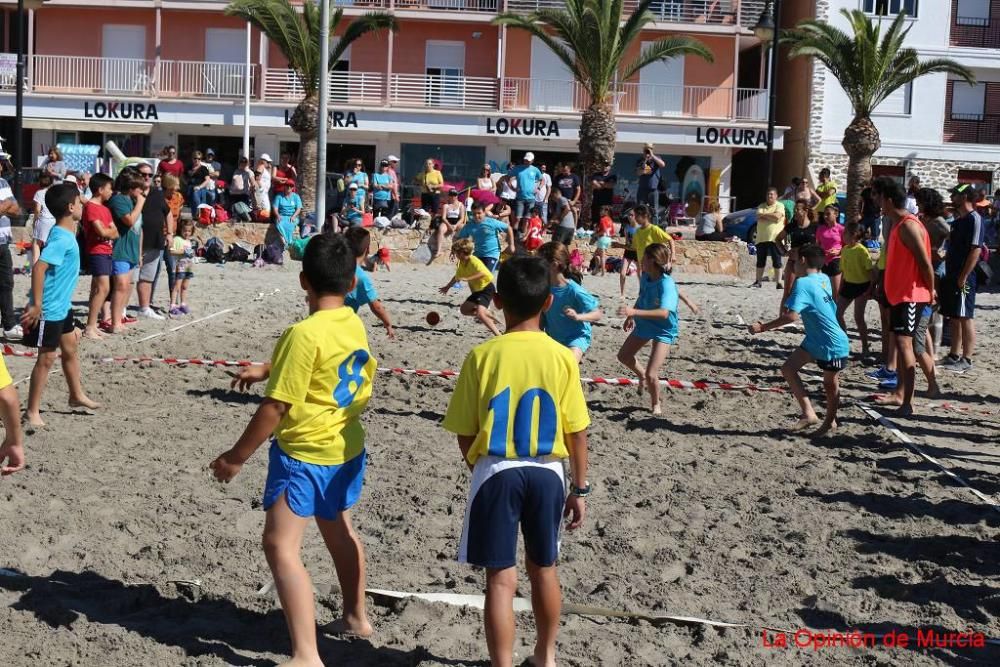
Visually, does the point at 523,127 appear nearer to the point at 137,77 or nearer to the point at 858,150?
the point at 858,150

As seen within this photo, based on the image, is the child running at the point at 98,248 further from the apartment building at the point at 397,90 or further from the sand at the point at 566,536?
the apartment building at the point at 397,90

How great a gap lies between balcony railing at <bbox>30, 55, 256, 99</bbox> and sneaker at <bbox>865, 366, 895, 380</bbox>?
85.1ft

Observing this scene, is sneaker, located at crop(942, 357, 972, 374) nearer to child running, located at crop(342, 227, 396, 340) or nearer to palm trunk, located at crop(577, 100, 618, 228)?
child running, located at crop(342, 227, 396, 340)

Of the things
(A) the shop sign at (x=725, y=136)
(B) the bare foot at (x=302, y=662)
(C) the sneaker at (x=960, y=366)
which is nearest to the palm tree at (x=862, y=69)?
(A) the shop sign at (x=725, y=136)

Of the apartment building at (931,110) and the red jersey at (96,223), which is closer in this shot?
the red jersey at (96,223)

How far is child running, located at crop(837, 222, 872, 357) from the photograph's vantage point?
13.1 m

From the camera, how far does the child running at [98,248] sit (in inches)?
474

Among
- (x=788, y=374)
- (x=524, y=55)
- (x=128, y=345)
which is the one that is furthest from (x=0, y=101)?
(x=788, y=374)

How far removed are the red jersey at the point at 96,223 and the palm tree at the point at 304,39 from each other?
15859 millimetres

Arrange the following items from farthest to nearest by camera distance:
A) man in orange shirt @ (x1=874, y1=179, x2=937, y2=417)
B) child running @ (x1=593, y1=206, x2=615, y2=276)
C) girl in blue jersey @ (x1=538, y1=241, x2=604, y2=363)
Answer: child running @ (x1=593, y1=206, x2=615, y2=276), man in orange shirt @ (x1=874, y1=179, x2=937, y2=417), girl in blue jersey @ (x1=538, y1=241, x2=604, y2=363)

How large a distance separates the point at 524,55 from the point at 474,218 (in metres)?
22.6

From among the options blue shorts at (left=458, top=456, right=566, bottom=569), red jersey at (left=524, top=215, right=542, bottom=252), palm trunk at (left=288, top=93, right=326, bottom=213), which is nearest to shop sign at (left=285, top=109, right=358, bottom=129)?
palm trunk at (left=288, top=93, right=326, bottom=213)

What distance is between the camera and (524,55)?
1455 inches

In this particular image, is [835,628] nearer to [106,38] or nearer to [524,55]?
[524,55]
